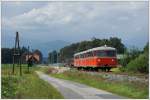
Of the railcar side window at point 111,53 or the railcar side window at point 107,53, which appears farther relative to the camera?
the railcar side window at point 111,53

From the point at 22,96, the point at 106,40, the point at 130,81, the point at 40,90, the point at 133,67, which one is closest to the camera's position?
the point at 22,96

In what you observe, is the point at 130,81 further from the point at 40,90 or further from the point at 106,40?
the point at 106,40

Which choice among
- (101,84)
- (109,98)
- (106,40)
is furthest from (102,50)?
(106,40)

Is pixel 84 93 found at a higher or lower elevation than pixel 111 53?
lower

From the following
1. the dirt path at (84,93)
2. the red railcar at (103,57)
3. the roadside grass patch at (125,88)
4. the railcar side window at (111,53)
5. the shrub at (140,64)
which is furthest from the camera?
the railcar side window at (111,53)

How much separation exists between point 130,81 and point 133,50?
28061 mm

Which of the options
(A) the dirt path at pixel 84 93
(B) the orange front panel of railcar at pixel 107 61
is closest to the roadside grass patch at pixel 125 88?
(A) the dirt path at pixel 84 93

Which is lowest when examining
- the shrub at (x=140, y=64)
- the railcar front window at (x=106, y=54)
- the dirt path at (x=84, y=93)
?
the dirt path at (x=84, y=93)

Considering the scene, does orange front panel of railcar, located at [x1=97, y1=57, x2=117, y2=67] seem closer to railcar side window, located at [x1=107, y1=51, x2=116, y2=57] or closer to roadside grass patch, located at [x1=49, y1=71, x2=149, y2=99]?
railcar side window, located at [x1=107, y1=51, x2=116, y2=57]

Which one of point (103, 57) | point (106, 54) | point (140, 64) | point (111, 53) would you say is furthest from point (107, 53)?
point (140, 64)

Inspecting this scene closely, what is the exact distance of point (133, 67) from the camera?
143 ft

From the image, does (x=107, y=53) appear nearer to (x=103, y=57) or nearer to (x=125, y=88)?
(x=103, y=57)

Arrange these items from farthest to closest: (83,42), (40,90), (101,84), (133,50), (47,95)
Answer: (83,42) → (133,50) → (101,84) → (40,90) → (47,95)

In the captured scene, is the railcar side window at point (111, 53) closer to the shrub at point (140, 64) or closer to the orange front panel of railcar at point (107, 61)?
the orange front panel of railcar at point (107, 61)
